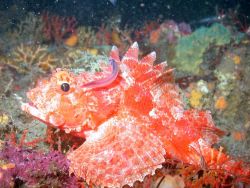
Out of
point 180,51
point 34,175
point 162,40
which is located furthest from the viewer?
point 162,40

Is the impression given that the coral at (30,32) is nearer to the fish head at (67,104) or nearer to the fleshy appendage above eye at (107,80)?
the fish head at (67,104)

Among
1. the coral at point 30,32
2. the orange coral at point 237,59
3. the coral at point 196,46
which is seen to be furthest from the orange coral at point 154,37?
the coral at point 30,32

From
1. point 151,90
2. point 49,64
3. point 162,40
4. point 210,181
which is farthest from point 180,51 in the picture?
point 210,181

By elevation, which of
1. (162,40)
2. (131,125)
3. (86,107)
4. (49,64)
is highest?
(162,40)

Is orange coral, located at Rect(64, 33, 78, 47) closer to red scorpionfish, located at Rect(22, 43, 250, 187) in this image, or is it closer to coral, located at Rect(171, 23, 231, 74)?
coral, located at Rect(171, 23, 231, 74)

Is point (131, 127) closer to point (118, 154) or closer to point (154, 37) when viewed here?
point (118, 154)

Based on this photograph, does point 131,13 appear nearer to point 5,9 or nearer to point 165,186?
point 5,9
